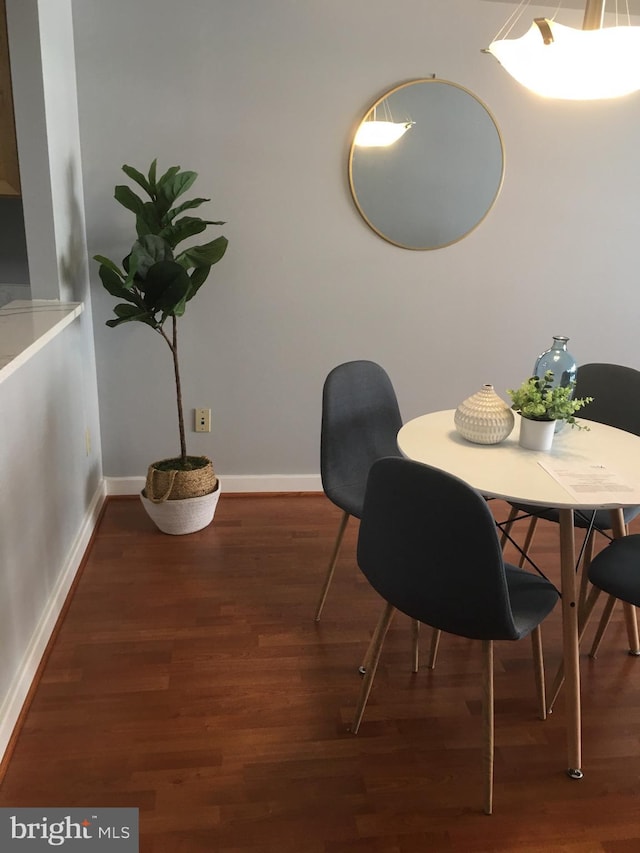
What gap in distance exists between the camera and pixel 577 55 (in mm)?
1445

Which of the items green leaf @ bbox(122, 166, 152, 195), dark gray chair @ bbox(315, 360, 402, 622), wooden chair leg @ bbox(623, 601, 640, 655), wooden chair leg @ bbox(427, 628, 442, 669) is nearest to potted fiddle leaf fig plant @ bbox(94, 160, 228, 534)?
green leaf @ bbox(122, 166, 152, 195)

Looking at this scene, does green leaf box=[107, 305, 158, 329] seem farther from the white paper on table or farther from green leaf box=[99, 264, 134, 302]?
the white paper on table

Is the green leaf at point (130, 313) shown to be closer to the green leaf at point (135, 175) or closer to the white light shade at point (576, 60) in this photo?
the green leaf at point (135, 175)

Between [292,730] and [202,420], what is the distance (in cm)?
166

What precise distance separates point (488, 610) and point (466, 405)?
2.25ft

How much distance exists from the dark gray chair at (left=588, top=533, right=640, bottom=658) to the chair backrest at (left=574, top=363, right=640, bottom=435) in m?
0.53

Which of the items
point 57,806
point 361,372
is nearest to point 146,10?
point 361,372

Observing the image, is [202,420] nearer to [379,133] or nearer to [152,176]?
[152,176]

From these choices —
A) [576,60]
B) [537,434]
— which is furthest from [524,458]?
[576,60]

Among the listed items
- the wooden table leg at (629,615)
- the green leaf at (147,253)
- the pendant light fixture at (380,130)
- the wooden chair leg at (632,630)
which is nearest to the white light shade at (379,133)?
the pendant light fixture at (380,130)

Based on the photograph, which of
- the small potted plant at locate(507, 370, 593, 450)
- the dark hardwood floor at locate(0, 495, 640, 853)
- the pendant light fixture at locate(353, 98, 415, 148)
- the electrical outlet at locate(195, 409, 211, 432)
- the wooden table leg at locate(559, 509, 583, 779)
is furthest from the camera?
the electrical outlet at locate(195, 409, 211, 432)

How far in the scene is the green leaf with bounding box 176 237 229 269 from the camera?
2662 millimetres

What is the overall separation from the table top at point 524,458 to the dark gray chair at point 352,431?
24 centimetres

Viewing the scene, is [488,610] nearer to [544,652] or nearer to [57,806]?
[544,652]
